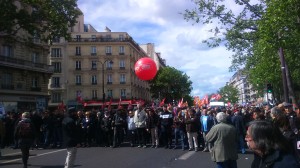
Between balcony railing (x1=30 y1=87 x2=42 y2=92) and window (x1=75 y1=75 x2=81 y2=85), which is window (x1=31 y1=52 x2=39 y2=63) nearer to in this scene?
balcony railing (x1=30 y1=87 x2=42 y2=92)

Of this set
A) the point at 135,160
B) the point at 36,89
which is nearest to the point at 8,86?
the point at 36,89

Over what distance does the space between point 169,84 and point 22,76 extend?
58.6 meters

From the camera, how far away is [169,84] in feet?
331

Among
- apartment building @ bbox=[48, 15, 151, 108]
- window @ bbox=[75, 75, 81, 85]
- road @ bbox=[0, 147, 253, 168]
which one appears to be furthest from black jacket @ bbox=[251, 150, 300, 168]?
window @ bbox=[75, 75, 81, 85]

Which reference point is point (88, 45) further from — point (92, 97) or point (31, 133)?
point (31, 133)

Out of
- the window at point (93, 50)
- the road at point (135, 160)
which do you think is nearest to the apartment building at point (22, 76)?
the road at point (135, 160)

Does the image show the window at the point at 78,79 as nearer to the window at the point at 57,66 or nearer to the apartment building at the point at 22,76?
the window at the point at 57,66

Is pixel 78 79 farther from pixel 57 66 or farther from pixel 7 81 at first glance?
pixel 7 81

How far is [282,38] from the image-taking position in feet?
61.3

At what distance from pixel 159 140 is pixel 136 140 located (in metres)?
1.50

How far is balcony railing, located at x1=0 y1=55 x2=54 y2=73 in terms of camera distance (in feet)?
140

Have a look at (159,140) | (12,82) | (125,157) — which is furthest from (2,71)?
(125,157)

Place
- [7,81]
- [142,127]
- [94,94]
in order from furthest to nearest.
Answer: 1. [94,94]
2. [7,81]
3. [142,127]

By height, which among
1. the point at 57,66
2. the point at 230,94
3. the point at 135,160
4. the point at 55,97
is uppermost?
the point at 57,66
